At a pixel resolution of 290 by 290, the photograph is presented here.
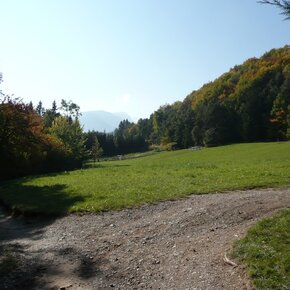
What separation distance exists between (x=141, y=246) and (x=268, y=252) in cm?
398

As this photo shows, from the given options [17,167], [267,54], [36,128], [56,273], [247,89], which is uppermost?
[267,54]

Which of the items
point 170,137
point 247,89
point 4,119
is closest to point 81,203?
point 4,119

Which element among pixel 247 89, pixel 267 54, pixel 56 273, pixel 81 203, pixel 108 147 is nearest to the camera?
pixel 56 273

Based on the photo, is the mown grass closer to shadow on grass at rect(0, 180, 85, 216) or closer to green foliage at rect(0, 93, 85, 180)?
shadow on grass at rect(0, 180, 85, 216)

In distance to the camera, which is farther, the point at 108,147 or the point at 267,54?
the point at 108,147

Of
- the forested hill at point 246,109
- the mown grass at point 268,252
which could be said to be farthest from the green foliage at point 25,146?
the forested hill at point 246,109

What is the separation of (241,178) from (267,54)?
110 meters

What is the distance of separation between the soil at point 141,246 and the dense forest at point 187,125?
84.8ft

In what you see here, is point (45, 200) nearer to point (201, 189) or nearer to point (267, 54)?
point (201, 189)

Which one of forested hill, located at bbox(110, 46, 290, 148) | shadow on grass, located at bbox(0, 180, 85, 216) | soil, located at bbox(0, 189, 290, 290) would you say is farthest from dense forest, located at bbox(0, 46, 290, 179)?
soil, located at bbox(0, 189, 290, 290)

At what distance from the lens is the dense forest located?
41.2m

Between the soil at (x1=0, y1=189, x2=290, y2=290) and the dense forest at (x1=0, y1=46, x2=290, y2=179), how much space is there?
84.8ft

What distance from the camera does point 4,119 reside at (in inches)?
1518

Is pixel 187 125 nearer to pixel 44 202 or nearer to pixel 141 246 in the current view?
pixel 44 202
